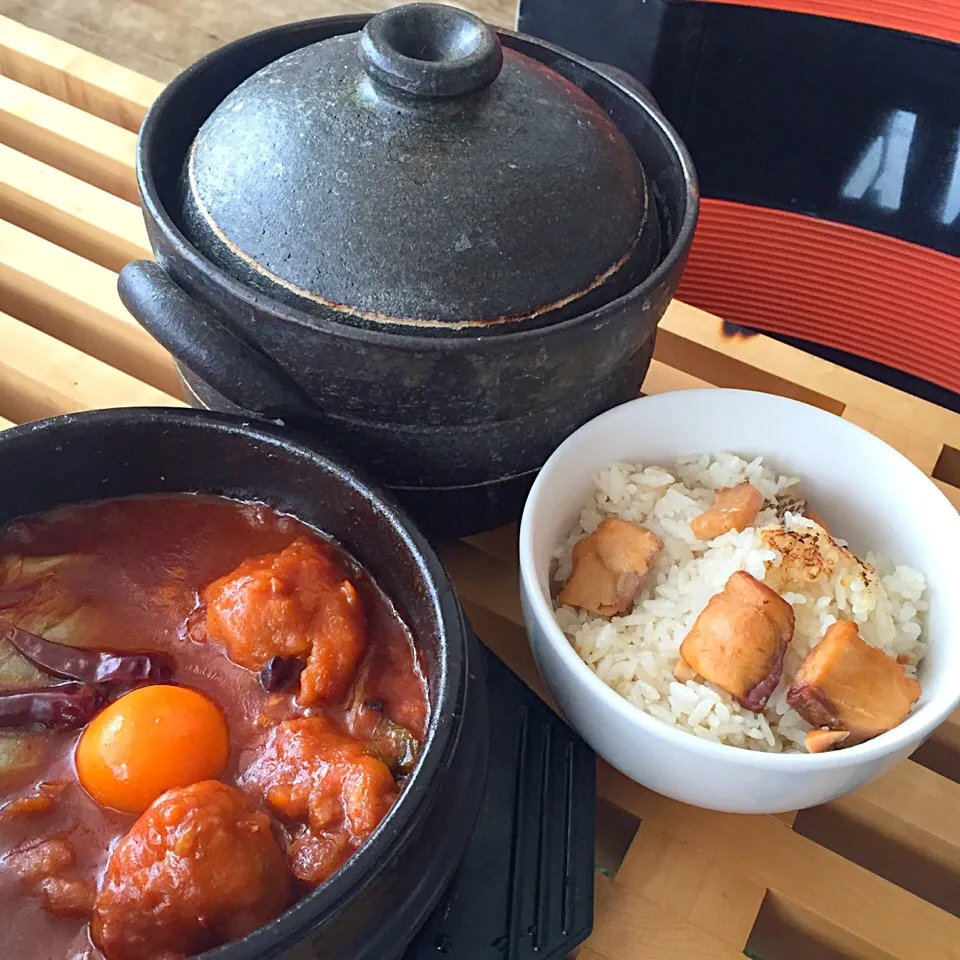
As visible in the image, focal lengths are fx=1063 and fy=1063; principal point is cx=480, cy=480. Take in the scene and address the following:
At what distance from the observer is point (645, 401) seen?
3.80 feet

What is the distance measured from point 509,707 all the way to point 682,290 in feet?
3.43

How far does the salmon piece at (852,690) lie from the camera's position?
0.94 m

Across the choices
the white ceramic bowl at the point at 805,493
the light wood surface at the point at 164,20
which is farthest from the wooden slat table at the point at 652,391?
the light wood surface at the point at 164,20

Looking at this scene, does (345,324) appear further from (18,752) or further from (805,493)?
(805,493)

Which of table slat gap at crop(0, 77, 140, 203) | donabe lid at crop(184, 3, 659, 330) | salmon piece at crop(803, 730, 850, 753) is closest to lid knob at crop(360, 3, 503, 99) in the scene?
donabe lid at crop(184, 3, 659, 330)

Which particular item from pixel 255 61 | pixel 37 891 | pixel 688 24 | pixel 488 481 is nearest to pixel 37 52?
pixel 255 61

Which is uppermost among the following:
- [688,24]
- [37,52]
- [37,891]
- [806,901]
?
[688,24]

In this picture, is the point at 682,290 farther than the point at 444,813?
Yes

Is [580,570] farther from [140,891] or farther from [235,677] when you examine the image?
[140,891]

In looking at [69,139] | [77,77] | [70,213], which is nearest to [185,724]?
[70,213]

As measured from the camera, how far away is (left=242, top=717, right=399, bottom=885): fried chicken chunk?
2.63 feet

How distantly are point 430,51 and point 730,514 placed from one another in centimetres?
55

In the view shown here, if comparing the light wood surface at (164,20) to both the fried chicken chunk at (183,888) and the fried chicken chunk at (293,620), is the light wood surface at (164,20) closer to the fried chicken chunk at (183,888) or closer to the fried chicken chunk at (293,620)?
the fried chicken chunk at (293,620)

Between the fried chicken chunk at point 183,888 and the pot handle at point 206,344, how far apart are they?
0.36 meters
